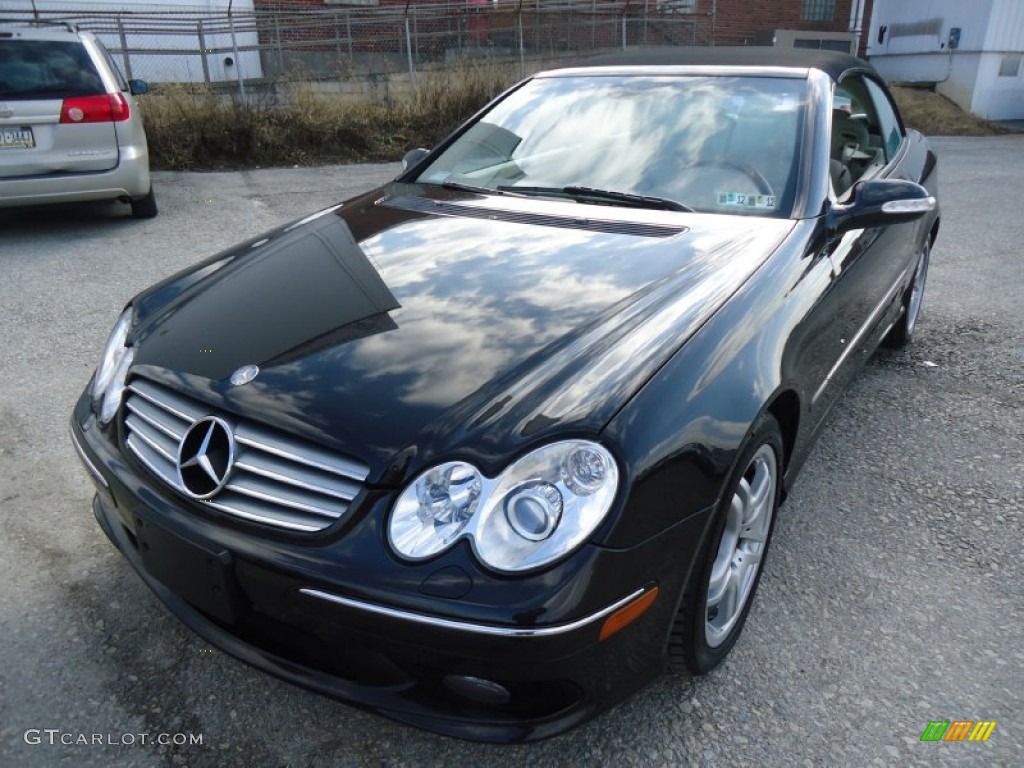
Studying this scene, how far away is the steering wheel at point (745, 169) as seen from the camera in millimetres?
2688

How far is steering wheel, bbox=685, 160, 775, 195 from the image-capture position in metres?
2.69

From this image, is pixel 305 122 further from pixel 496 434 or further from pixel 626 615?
pixel 626 615

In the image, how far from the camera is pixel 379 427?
171cm

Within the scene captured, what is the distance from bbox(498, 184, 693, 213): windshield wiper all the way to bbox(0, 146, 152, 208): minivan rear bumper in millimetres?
4575

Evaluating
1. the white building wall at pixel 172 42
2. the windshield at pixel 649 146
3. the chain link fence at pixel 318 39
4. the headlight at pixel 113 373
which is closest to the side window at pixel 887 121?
the windshield at pixel 649 146

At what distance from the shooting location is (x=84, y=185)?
624cm

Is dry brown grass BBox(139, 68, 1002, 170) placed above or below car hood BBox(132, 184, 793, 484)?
below

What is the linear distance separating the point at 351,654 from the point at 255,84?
11237 millimetres

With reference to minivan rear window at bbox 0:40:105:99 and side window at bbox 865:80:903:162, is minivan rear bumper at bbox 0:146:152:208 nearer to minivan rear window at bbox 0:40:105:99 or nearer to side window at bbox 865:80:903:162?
minivan rear window at bbox 0:40:105:99

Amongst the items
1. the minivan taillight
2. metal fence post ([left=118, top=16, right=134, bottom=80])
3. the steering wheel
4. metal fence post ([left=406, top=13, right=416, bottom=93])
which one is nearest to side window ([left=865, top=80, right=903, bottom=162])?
the steering wheel

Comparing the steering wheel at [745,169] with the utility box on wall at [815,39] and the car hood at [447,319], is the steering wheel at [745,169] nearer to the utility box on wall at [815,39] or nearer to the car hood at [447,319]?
the car hood at [447,319]

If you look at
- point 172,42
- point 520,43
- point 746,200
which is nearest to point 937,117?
point 520,43

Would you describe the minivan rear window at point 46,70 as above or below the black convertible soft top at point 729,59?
below

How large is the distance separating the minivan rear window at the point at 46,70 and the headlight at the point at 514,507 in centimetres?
593
